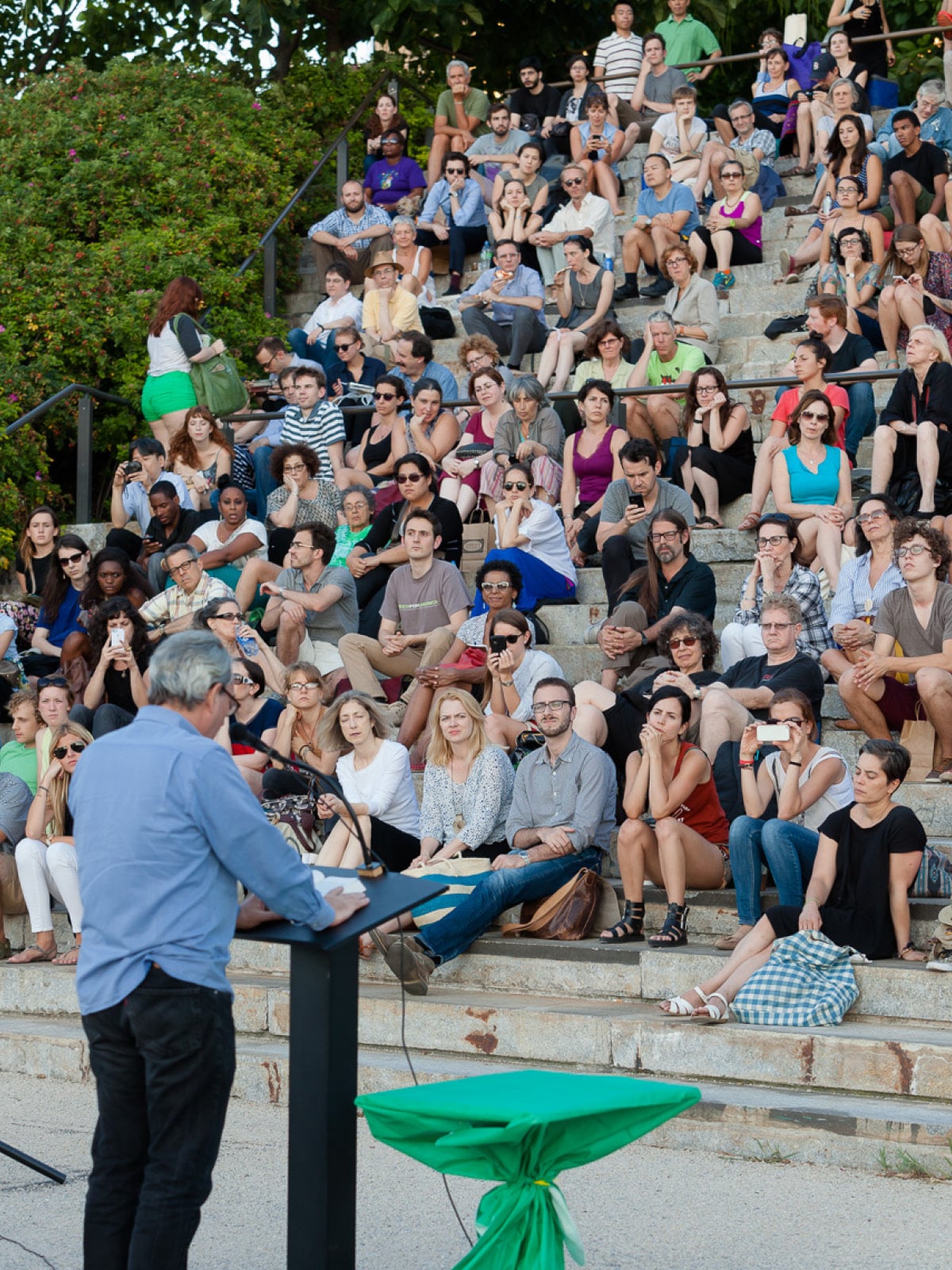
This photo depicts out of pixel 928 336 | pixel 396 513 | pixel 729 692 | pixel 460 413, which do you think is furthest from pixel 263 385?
pixel 729 692

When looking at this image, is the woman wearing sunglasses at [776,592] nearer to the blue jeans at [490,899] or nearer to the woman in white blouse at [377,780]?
the blue jeans at [490,899]

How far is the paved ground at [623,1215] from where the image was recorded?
460cm

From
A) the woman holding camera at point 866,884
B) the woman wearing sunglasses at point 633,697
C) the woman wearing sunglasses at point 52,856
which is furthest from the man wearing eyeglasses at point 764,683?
the woman wearing sunglasses at point 52,856

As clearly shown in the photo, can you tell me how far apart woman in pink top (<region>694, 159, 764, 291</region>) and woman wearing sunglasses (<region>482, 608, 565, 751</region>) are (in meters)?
5.22

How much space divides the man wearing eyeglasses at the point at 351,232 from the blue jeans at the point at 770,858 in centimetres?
889

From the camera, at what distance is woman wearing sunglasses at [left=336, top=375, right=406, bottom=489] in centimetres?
1112

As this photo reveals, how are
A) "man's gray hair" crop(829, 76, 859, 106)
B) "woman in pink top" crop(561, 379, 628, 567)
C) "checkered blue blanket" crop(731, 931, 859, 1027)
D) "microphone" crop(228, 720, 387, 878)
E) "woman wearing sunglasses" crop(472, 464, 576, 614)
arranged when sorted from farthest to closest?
"man's gray hair" crop(829, 76, 859, 106) < "woman in pink top" crop(561, 379, 628, 567) < "woman wearing sunglasses" crop(472, 464, 576, 614) < "checkered blue blanket" crop(731, 931, 859, 1027) < "microphone" crop(228, 720, 387, 878)

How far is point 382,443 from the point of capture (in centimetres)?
1129

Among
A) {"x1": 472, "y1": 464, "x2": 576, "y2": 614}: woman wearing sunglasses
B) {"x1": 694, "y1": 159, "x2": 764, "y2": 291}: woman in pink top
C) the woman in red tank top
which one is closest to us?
the woman in red tank top

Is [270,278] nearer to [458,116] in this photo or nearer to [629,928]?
[458,116]

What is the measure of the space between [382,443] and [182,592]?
205 cm

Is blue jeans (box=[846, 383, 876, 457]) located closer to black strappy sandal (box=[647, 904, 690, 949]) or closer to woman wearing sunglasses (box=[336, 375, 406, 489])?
woman wearing sunglasses (box=[336, 375, 406, 489])

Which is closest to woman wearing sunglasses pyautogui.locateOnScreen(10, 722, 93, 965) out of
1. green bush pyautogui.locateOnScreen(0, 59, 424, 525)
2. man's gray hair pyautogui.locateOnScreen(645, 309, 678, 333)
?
green bush pyautogui.locateOnScreen(0, 59, 424, 525)

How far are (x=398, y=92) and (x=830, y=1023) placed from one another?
13.7m
